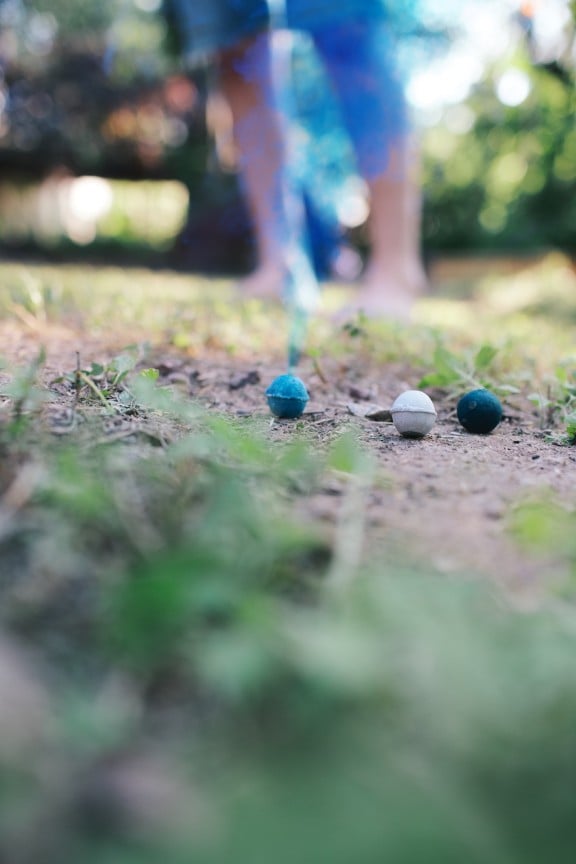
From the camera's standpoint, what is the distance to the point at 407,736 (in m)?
0.72

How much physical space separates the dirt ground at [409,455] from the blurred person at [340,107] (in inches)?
50.1

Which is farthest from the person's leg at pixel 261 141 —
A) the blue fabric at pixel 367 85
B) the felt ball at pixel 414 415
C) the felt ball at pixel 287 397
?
the felt ball at pixel 414 415

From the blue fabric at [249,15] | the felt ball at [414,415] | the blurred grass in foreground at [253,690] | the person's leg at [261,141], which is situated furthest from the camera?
the person's leg at [261,141]

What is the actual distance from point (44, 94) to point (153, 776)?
13.7m

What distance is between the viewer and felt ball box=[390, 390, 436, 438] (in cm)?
168

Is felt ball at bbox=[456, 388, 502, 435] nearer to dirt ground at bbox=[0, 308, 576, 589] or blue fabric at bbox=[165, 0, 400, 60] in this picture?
dirt ground at bbox=[0, 308, 576, 589]

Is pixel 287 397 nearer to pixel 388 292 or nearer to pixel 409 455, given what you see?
pixel 409 455

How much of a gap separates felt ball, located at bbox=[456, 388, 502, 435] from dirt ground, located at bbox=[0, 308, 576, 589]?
0.03 metres

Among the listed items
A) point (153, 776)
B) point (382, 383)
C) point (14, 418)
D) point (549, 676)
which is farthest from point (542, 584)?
point (382, 383)

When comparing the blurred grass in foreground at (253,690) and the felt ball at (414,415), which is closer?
the blurred grass in foreground at (253,690)

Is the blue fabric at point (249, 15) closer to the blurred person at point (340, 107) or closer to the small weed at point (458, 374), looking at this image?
the blurred person at point (340, 107)

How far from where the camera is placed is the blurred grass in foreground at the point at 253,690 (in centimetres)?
62

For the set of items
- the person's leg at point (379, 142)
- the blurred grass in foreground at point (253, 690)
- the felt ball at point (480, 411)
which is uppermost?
the person's leg at point (379, 142)

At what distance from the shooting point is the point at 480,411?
5.95 ft
